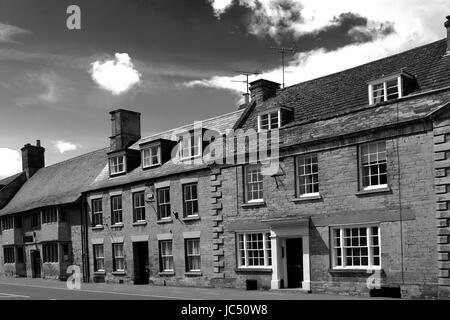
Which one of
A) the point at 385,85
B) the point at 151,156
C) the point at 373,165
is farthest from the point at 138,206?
the point at 385,85

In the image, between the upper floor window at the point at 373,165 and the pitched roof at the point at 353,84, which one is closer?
the upper floor window at the point at 373,165

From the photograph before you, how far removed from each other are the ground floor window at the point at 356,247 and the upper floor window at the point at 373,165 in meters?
1.64

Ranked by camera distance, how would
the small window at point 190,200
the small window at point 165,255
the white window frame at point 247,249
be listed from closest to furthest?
1. the white window frame at point 247,249
2. the small window at point 190,200
3. the small window at point 165,255

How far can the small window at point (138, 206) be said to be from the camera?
32.6 meters

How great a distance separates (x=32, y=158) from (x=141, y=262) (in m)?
23.8

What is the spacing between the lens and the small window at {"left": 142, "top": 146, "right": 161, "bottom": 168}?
32781 millimetres

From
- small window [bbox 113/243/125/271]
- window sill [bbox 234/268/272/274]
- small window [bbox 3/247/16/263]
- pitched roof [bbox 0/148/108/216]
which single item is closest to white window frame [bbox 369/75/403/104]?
window sill [bbox 234/268/272/274]

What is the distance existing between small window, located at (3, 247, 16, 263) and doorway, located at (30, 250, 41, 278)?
3.54 metres

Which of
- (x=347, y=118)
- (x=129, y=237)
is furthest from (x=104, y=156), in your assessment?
(x=347, y=118)

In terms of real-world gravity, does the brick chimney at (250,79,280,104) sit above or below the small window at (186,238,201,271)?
above

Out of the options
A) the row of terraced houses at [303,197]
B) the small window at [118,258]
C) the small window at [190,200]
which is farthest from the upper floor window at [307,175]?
the small window at [118,258]

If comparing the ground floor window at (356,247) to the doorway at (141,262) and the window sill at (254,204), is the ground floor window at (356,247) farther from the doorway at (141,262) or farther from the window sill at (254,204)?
the doorway at (141,262)

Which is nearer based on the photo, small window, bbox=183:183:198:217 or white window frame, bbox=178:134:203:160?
small window, bbox=183:183:198:217

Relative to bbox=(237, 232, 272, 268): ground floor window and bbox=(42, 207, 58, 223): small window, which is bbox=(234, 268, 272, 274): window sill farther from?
bbox=(42, 207, 58, 223): small window
